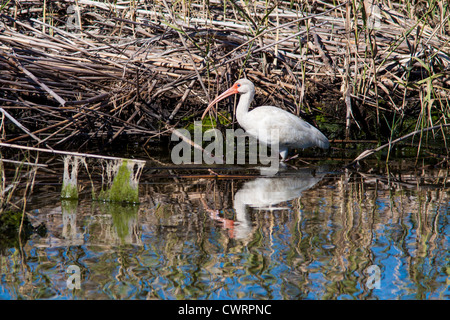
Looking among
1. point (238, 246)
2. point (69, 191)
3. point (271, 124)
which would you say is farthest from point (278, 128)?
point (238, 246)

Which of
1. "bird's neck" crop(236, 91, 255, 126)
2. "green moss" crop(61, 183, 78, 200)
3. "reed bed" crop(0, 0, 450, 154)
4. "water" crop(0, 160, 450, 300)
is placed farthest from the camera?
"reed bed" crop(0, 0, 450, 154)

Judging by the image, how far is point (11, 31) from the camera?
7938 mm

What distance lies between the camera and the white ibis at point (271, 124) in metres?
7.34

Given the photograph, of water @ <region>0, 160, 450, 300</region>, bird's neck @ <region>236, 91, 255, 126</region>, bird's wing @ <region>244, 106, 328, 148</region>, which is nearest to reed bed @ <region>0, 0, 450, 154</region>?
bird's neck @ <region>236, 91, 255, 126</region>

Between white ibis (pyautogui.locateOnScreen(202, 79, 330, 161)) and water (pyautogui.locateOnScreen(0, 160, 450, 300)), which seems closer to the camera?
water (pyautogui.locateOnScreen(0, 160, 450, 300))

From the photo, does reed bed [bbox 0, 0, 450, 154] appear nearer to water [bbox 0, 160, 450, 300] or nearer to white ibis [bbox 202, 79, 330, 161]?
white ibis [bbox 202, 79, 330, 161]

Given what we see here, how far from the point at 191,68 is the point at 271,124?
1782 mm

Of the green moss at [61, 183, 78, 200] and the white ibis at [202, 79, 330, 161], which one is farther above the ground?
the white ibis at [202, 79, 330, 161]

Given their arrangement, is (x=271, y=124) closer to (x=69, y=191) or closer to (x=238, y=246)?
(x=69, y=191)

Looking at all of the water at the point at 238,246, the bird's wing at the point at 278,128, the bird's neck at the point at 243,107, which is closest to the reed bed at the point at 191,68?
the bird's neck at the point at 243,107

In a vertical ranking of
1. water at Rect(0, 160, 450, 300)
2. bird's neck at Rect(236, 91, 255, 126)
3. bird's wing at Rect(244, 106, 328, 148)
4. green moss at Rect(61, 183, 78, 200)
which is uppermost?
bird's neck at Rect(236, 91, 255, 126)

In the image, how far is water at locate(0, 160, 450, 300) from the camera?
3338mm

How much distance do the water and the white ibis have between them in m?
1.65

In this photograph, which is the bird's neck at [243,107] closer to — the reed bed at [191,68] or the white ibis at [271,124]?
the white ibis at [271,124]
